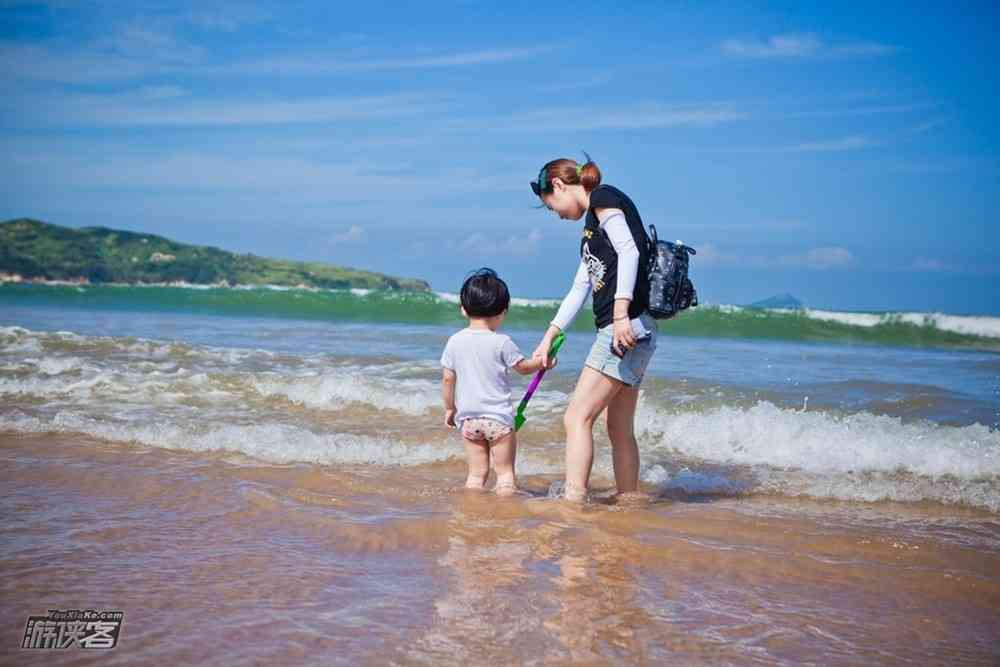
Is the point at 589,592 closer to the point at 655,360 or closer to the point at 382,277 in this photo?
the point at 655,360

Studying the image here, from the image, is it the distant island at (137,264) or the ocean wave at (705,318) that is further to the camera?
the distant island at (137,264)

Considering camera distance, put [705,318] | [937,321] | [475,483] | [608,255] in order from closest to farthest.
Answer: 1. [608,255]
2. [475,483]
3. [937,321]
4. [705,318]

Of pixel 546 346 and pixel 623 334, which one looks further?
pixel 546 346

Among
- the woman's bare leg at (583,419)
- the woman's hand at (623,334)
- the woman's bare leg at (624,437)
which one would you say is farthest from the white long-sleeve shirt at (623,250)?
the woman's bare leg at (624,437)

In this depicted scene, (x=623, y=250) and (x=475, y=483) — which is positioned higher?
(x=623, y=250)

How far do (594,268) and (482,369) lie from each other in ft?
2.73

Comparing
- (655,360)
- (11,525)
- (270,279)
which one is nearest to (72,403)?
(11,525)

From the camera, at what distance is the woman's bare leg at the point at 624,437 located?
4.73 m

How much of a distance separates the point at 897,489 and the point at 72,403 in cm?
713

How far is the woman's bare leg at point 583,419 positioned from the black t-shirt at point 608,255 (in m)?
0.32

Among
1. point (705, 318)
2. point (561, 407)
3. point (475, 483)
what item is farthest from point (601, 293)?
point (705, 318)

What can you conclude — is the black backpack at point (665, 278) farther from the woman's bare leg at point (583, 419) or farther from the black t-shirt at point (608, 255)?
the woman's bare leg at point (583, 419)

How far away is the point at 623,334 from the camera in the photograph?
420 cm

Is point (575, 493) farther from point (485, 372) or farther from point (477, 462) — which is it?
point (485, 372)
